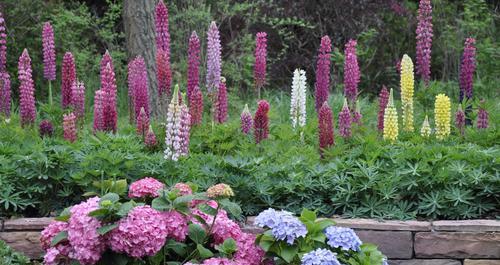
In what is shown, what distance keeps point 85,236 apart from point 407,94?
2867 millimetres

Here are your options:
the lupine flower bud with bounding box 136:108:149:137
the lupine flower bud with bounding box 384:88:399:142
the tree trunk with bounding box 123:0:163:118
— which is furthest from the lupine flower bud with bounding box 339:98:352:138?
the tree trunk with bounding box 123:0:163:118

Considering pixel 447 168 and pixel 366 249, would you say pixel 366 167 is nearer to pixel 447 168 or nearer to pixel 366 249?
pixel 447 168

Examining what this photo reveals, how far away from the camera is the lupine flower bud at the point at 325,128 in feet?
17.0

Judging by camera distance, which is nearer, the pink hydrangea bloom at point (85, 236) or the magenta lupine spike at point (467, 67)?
the pink hydrangea bloom at point (85, 236)

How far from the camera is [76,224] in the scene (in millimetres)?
3807

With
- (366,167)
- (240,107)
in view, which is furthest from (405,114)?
(240,107)

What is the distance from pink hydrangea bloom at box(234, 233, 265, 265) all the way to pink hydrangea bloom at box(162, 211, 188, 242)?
25cm

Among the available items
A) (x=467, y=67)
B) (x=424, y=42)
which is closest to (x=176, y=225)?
(x=467, y=67)


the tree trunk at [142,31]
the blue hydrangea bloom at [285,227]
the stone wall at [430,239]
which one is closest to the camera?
the blue hydrangea bloom at [285,227]

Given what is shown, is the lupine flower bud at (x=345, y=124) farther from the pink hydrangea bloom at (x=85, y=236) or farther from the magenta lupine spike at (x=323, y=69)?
the pink hydrangea bloom at (x=85, y=236)

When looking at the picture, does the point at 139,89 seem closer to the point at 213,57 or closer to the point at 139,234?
the point at 213,57

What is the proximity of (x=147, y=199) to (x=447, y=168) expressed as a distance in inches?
65.0

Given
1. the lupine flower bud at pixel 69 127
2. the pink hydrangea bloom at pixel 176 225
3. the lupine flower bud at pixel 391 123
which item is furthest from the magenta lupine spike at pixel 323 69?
the pink hydrangea bloom at pixel 176 225

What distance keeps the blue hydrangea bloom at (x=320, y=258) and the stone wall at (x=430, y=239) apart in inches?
36.7
